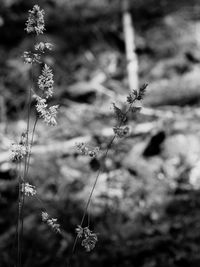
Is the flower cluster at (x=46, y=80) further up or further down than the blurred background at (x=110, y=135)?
further down

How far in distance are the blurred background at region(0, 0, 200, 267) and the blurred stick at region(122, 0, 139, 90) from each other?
35 millimetres

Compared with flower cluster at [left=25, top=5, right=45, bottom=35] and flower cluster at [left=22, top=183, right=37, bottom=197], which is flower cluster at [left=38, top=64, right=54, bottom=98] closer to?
flower cluster at [left=25, top=5, right=45, bottom=35]

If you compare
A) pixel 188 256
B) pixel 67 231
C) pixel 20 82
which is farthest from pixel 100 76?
pixel 188 256

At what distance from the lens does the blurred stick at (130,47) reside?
5113mm

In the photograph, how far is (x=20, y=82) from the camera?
596 cm

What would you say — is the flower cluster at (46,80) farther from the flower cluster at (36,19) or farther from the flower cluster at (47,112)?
the flower cluster at (36,19)

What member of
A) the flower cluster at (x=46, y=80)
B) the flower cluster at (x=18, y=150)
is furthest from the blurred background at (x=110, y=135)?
the flower cluster at (x=18, y=150)

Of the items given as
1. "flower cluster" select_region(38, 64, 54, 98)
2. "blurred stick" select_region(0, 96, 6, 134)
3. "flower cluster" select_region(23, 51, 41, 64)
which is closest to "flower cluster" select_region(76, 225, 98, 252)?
"flower cluster" select_region(38, 64, 54, 98)

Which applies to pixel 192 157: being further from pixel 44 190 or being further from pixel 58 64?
pixel 58 64

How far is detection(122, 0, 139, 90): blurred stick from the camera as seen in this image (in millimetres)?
5113

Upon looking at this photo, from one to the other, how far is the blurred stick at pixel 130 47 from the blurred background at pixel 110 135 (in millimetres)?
35

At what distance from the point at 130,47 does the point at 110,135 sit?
6.49 feet

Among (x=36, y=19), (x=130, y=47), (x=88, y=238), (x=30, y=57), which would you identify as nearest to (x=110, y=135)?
(x=130, y=47)

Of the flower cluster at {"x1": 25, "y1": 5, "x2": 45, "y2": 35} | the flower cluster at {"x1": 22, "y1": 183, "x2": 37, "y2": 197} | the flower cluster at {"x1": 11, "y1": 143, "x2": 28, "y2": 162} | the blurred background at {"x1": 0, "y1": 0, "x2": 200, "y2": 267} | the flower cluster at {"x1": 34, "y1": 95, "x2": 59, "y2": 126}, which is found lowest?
the flower cluster at {"x1": 22, "y1": 183, "x2": 37, "y2": 197}
